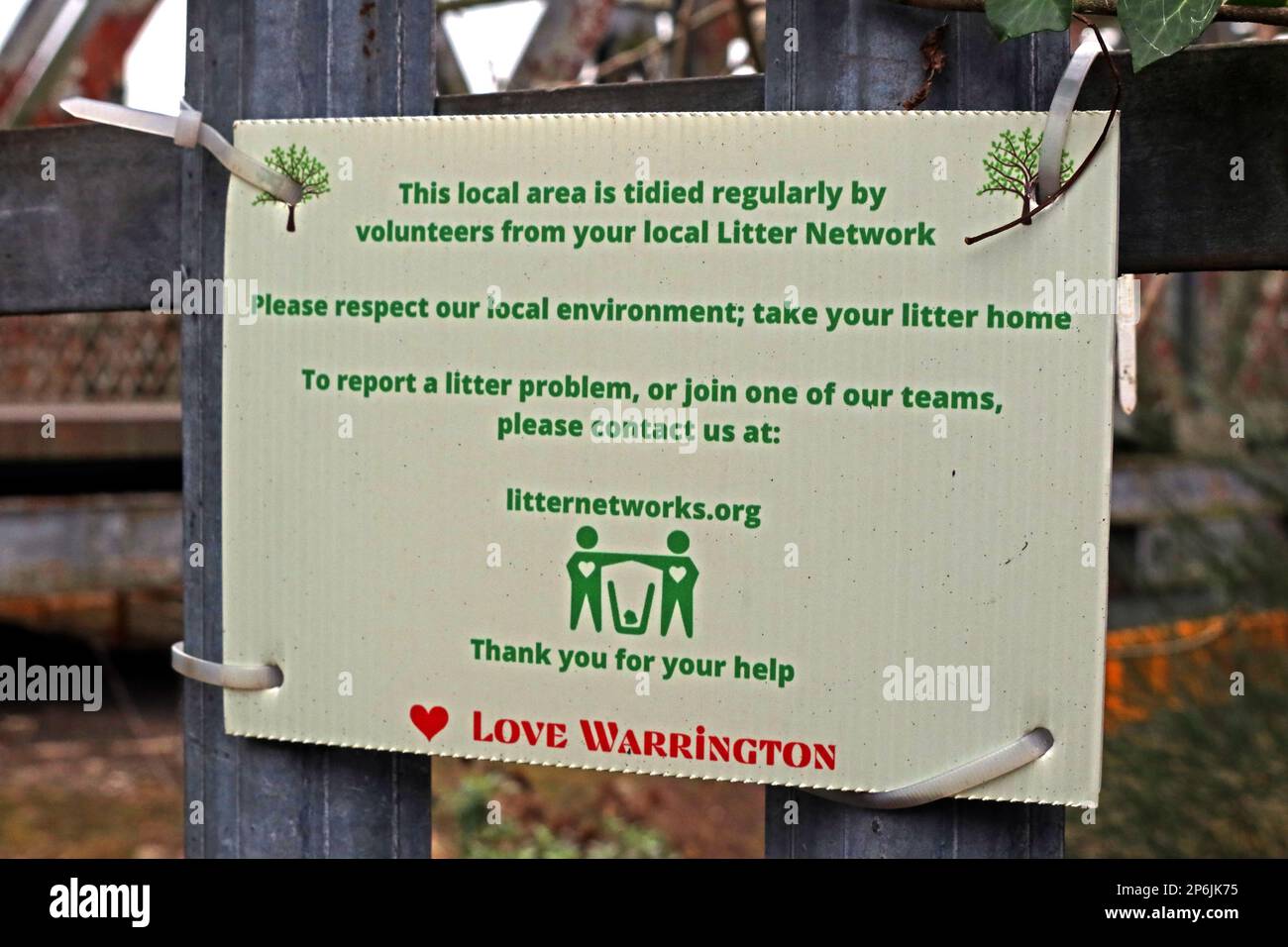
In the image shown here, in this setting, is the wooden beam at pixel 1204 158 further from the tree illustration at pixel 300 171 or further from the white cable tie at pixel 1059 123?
the tree illustration at pixel 300 171

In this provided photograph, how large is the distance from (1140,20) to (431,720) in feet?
4.34

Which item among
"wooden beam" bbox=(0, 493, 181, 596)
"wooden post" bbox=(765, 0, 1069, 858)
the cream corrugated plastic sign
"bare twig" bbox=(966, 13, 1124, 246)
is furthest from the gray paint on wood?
"wooden beam" bbox=(0, 493, 181, 596)

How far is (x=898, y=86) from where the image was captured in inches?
74.1

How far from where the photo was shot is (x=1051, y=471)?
1.80m

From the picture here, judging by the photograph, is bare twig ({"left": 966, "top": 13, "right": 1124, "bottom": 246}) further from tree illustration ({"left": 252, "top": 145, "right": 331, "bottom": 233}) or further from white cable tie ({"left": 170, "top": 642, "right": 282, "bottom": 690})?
white cable tie ({"left": 170, "top": 642, "right": 282, "bottom": 690})

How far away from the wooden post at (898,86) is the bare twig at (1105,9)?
0.02 metres

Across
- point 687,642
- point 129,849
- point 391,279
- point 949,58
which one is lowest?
point 129,849

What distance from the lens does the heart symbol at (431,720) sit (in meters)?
2.05

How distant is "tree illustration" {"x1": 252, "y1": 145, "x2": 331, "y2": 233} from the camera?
6.83 feet

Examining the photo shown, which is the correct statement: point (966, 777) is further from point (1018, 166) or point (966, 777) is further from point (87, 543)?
point (87, 543)

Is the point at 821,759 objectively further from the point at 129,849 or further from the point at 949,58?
the point at 129,849

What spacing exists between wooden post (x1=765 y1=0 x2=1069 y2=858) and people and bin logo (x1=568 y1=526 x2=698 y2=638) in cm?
30
